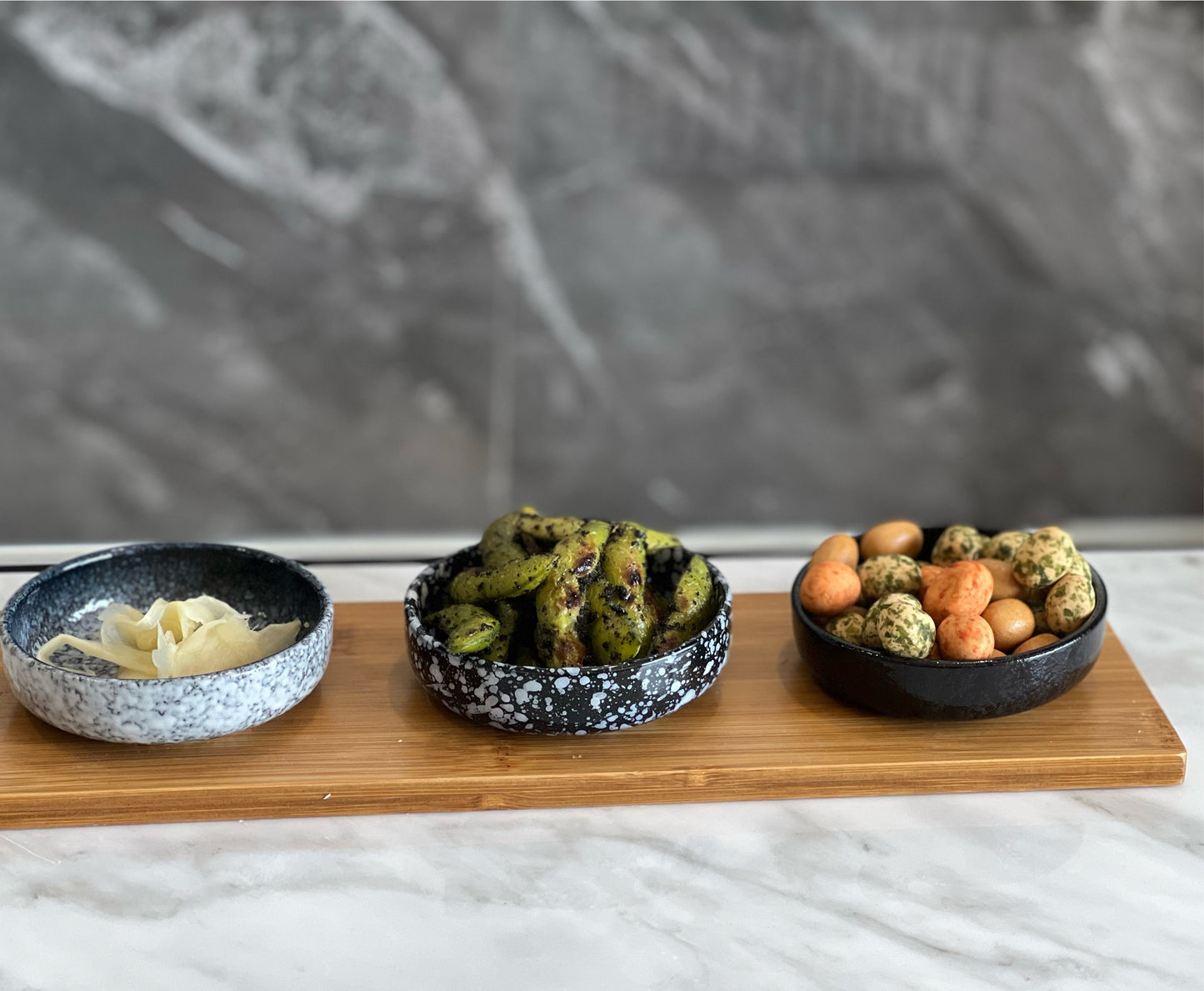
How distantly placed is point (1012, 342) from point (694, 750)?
177 cm

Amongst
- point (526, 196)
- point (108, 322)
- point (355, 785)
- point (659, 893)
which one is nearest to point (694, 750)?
point (659, 893)

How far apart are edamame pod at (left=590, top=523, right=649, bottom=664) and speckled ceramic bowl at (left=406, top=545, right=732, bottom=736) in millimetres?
23

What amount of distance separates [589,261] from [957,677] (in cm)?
155

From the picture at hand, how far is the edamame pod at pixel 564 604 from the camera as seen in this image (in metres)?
0.90

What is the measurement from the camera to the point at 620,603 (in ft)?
3.01

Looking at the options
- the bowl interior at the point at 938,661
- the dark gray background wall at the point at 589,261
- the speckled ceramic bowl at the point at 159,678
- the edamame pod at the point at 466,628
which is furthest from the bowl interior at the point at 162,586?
the dark gray background wall at the point at 589,261

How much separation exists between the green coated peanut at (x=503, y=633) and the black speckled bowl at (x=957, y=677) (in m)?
0.23

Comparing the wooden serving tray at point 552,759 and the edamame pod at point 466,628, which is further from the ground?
the edamame pod at point 466,628

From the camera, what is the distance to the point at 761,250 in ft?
7.66

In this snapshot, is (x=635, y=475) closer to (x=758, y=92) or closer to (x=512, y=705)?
(x=758, y=92)

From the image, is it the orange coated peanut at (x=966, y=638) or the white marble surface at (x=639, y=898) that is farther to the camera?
the orange coated peanut at (x=966, y=638)

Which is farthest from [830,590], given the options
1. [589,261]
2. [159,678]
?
[589,261]

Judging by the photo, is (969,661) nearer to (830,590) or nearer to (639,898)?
(830,590)

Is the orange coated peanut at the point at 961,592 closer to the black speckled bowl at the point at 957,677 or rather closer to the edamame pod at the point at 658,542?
the black speckled bowl at the point at 957,677
